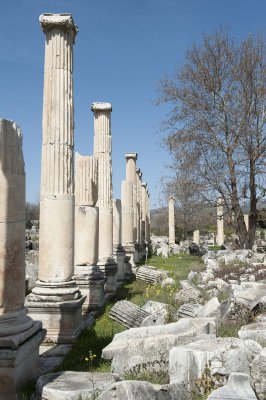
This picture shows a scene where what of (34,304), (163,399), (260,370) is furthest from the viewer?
(34,304)

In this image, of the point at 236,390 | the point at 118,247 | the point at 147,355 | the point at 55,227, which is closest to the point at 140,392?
the point at 236,390

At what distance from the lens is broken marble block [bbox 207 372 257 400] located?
4.06 meters

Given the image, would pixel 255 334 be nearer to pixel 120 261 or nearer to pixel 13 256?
pixel 13 256

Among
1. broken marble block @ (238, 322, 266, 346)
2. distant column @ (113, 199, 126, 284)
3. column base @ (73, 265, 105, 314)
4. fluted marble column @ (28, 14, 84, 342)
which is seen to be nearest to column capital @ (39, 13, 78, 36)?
fluted marble column @ (28, 14, 84, 342)

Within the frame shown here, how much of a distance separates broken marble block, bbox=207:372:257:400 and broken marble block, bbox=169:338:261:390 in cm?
34

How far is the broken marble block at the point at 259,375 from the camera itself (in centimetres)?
458

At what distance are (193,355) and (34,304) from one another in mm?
3707

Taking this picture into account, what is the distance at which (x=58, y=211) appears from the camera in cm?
834

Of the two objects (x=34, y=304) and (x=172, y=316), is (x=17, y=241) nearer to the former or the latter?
(x=34, y=304)

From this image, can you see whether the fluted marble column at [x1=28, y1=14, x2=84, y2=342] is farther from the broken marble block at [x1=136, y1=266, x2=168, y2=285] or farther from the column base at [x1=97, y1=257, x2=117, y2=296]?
the broken marble block at [x1=136, y1=266, x2=168, y2=285]

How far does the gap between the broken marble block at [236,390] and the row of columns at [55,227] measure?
2.10 m

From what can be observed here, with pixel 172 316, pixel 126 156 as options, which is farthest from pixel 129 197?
pixel 172 316

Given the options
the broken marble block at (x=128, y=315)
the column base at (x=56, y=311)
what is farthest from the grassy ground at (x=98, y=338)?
the column base at (x=56, y=311)

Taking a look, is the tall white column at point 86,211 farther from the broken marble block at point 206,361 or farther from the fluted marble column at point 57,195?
the broken marble block at point 206,361
